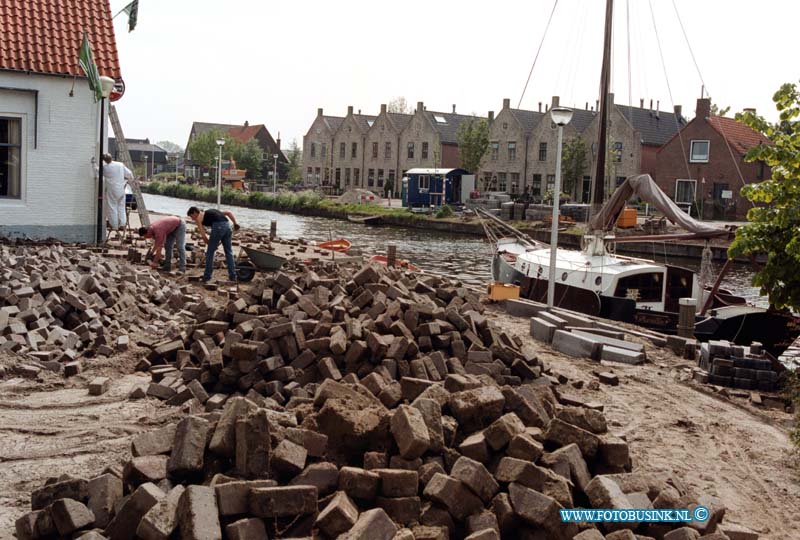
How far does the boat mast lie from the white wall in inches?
510

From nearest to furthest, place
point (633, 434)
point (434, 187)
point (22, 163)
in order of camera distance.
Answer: point (633, 434) → point (22, 163) → point (434, 187)

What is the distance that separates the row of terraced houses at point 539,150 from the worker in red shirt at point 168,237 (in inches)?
730

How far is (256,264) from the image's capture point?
16.5 m

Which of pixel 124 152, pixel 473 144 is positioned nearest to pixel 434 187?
pixel 473 144

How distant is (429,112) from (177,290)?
58.5 m

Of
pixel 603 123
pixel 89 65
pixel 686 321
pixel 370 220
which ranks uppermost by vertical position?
pixel 89 65

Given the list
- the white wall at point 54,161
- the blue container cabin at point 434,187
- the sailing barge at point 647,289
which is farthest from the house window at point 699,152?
the white wall at point 54,161

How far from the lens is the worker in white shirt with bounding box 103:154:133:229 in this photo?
18016mm

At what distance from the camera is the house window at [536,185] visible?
59.7 meters

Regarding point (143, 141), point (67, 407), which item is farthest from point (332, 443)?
point (143, 141)

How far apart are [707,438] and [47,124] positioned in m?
15.5

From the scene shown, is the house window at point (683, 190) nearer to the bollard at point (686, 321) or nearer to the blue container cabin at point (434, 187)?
the blue container cabin at point (434, 187)

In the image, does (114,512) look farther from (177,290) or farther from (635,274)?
(635,274)

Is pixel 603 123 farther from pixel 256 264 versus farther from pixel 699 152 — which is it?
pixel 699 152
